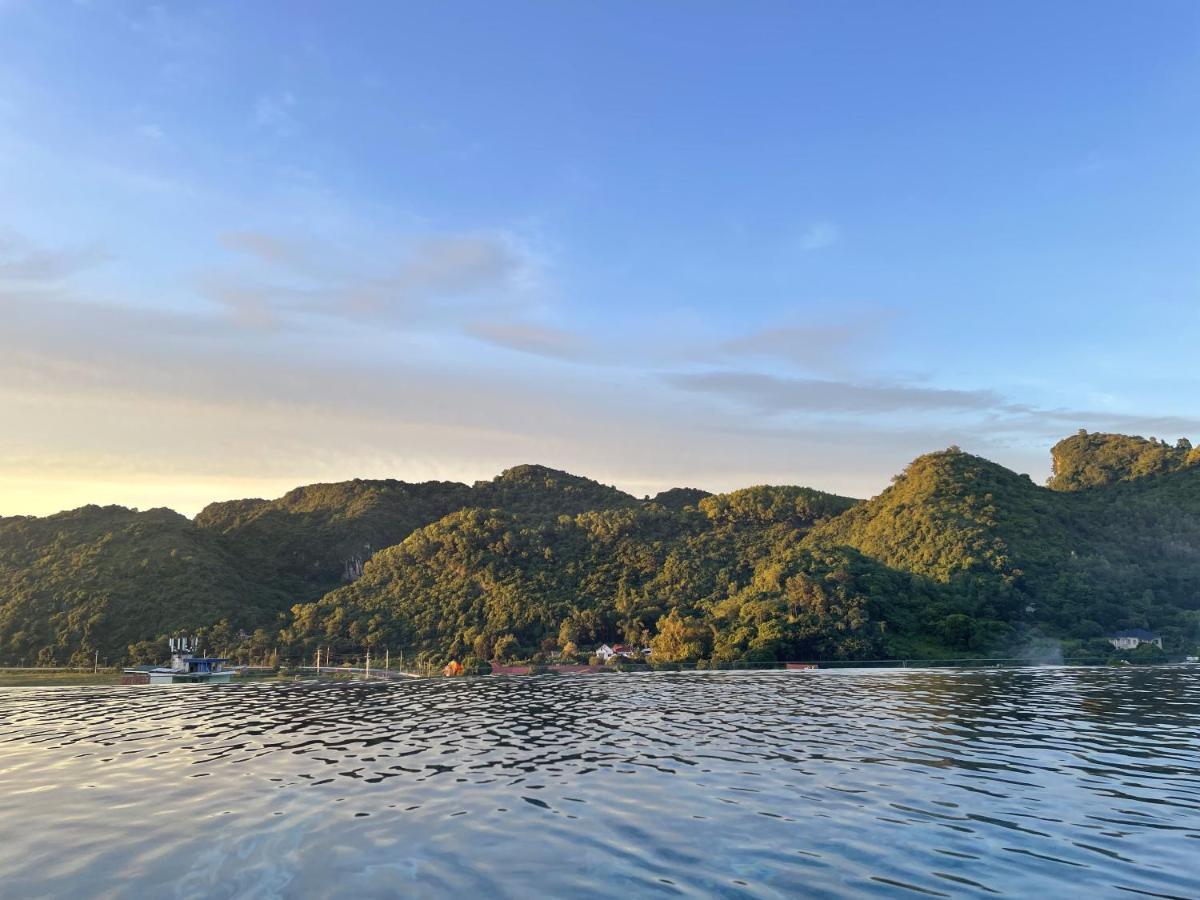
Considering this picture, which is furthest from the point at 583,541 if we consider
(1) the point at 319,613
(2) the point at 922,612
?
(2) the point at 922,612

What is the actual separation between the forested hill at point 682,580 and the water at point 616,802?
6189cm

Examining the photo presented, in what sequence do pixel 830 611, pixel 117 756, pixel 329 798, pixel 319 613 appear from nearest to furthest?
pixel 329 798, pixel 117 756, pixel 830 611, pixel 319 613

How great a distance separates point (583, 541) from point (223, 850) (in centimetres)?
14160

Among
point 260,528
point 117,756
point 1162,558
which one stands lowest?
point 117,756

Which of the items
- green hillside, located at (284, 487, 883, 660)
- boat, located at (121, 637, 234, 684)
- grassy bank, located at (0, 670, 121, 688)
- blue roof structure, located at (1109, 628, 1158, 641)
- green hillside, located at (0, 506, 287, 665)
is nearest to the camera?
grassy bank, located at (0, 670, 121, 688)

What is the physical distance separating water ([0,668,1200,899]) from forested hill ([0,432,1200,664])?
6189cm

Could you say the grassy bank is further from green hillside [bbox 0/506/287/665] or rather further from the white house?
the white house

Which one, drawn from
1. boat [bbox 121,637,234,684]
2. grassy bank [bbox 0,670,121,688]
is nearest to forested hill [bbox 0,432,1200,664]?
grassy bank [bbox 0,670,121,688]

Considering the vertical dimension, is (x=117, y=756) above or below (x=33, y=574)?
below

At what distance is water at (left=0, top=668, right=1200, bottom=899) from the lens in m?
18.4

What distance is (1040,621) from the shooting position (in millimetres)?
118125

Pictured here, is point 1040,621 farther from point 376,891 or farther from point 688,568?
point 376,891

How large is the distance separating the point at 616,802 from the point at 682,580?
12128 centimetres

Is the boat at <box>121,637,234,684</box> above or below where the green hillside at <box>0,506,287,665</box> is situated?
below
